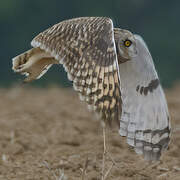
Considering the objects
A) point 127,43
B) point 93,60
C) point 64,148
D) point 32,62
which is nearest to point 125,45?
point 127,43

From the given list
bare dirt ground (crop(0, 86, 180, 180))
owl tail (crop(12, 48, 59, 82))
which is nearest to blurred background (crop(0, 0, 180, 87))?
bare dirt ground (crop(0, 86, 180, 180))

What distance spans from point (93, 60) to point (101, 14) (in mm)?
18240

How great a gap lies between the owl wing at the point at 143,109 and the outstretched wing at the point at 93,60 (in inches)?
18.8

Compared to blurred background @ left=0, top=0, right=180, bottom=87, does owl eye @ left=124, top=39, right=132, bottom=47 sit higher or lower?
lower

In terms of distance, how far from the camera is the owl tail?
3.24 m

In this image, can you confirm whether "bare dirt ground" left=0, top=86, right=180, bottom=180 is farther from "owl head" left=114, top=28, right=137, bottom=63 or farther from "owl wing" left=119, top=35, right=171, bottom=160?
"owl head" left=114, top=28, right=137, bottom=63

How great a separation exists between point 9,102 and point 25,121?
174 cm

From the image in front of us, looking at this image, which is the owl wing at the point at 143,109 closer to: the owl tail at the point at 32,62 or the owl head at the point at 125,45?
the owl head at the point at 125,45

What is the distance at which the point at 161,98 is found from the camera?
3.28m

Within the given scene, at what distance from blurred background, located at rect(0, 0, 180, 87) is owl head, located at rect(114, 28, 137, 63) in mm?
15930

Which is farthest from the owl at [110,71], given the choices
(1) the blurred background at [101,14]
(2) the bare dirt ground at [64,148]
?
(1) the blurred background at [101,14]

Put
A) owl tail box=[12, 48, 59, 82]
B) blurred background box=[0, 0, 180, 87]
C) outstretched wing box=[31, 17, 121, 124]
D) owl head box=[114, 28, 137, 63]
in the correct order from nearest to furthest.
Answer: outstretched wing box=[31, 17, 121, 124]
owl head box=[114, 28, 137, 63]
owl tail box=[12, 48, 59, 82]
blurred background box=[0, 0, 180, 87]

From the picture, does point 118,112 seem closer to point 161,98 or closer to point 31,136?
point 161,98

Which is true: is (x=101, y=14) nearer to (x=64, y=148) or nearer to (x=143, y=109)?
(x=64, y=148)
